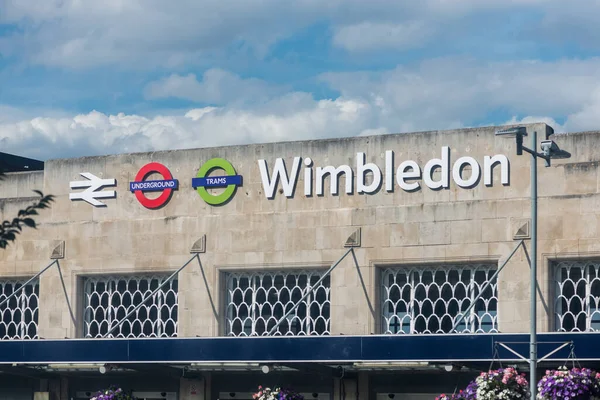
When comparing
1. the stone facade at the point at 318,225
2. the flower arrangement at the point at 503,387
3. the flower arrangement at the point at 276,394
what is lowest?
the flower arrangement at the point at 276,394

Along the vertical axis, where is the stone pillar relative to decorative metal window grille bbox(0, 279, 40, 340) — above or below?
below

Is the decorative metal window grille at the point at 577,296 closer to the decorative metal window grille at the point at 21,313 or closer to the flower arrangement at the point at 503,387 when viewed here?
the flower arrangement at the point at 503,387

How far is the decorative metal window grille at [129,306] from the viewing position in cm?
3628

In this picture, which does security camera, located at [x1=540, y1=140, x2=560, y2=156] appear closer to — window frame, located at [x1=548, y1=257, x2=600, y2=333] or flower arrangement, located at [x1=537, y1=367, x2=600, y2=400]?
flower arrangement, located at [x1=537, y1=367, x2=600, y2=400]

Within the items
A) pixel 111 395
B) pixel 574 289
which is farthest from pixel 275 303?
pixel 574 289

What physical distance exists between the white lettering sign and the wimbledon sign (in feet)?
17.1

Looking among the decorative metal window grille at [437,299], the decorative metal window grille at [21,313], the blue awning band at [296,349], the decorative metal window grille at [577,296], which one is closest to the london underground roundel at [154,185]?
the decorative metal window grille at [21,313]

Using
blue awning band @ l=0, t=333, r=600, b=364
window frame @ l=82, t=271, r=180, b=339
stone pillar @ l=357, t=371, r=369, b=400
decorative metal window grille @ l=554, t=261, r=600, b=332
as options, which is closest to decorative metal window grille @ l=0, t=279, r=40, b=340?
window frame @ l=82, t=271, r=180, b=339

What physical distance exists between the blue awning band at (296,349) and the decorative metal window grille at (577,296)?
7.40 feet

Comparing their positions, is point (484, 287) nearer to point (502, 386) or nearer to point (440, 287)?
point (440, 287)

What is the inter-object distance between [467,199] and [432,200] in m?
0.97

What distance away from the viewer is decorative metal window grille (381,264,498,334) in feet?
106

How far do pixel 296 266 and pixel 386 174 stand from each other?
11.9ft

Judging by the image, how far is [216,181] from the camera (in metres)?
35.9
